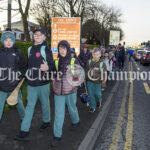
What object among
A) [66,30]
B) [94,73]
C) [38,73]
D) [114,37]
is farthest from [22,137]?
[114,37]

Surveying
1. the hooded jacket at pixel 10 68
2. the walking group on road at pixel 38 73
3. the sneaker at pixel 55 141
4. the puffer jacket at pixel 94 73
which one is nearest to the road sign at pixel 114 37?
the puffer jacket at pixel 94 73

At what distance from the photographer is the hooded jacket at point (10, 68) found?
11.2 feet

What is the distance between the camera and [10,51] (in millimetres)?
3457

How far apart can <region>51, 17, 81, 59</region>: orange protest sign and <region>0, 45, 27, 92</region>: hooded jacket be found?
6715 mm

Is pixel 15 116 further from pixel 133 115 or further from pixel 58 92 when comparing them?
pixel 133 115

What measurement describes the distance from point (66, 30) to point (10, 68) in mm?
7081

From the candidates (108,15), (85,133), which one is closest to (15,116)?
(85,133)

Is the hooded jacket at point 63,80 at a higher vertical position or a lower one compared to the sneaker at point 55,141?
higher

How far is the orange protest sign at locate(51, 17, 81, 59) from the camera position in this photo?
32.9 ft

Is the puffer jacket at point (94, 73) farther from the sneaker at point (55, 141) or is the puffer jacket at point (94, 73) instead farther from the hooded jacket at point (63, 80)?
the sneaker at point (55, 141)

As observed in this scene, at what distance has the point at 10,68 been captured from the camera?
11.3 ft

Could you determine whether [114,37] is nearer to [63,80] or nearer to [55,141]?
[63,80]

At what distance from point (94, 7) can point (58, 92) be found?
25259 mm

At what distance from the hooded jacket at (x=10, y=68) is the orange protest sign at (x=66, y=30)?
672 cm
